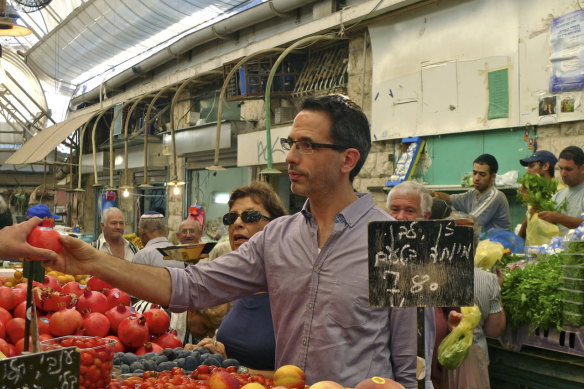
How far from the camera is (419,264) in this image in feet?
6.36

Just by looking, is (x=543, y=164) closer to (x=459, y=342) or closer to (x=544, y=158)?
(x=544, y=158)

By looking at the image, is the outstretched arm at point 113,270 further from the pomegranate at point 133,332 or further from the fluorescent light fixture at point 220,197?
the fluorescent light fixture at point 220,197

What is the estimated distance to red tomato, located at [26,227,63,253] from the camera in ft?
6.35

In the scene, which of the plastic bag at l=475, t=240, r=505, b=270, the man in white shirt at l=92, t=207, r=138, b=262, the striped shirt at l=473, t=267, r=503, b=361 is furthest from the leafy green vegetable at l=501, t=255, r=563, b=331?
the man in white shirt at l=92, t=207, r=138, b=262

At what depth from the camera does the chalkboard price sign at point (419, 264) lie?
190cm

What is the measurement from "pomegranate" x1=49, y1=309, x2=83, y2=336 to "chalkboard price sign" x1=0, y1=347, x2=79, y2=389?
1510 millimetres

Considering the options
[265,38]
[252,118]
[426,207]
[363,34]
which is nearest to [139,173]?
[252,118]

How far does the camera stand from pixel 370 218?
2.39m

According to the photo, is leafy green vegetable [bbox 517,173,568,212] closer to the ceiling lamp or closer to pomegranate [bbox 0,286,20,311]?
pomegranate [bbox 0,286,20,311]

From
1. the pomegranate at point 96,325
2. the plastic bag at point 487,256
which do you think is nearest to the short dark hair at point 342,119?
the pomegranate at point 96,325

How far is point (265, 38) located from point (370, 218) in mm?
8201

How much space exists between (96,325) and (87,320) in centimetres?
6

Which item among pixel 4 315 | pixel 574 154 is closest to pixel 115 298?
pixel 4 315

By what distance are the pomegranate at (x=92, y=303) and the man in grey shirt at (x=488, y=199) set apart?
Answer: 3470 mm
